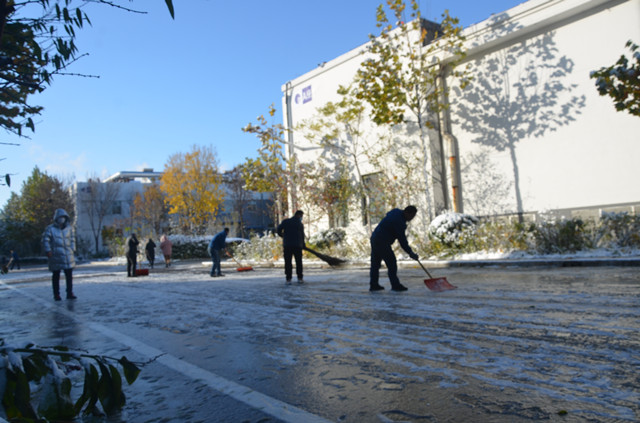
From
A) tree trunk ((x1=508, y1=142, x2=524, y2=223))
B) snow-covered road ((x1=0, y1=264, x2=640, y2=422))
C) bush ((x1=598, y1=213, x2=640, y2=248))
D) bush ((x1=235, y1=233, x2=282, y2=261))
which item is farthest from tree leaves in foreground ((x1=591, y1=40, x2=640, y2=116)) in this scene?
bush ((x1=235, y1=233, x2=282, y2=261))

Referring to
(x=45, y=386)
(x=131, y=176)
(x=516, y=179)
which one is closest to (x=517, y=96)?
(x=516, y=179)

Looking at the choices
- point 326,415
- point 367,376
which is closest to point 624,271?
point 367,376

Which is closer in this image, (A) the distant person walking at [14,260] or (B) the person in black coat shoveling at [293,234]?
(B) the person in black coat shoveling at [293,234]

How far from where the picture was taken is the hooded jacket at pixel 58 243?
419 inches

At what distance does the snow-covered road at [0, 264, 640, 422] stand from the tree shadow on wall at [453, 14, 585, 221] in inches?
287

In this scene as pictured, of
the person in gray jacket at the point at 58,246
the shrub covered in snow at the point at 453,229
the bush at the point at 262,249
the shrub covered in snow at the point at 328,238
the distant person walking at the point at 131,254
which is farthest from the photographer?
the bush at the point at 262,249

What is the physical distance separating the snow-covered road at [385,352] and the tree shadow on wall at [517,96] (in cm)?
730

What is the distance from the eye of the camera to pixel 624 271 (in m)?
9.59

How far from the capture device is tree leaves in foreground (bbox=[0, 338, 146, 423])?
8.22 ft

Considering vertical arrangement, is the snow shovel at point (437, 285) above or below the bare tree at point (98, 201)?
below

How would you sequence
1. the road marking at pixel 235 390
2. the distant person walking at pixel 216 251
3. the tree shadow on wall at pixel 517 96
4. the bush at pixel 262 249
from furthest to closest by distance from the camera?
the bush at pixel 262 249 → the distant person walking at pixel 216 251 → the tree shadow on wall at pixel 517 96 → the road marking at pixel 235 390

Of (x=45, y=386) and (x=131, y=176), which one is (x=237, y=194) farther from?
(x=45, y=386)

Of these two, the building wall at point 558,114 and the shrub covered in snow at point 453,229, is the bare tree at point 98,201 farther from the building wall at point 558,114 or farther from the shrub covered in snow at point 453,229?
the building wall at point 558,114

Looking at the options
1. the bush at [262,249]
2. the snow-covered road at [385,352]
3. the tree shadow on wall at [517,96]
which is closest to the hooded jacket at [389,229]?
the snow-covered road at [385,352]
